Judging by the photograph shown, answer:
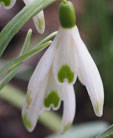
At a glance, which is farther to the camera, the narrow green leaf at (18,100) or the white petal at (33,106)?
the narrow green leaf at (18,100)

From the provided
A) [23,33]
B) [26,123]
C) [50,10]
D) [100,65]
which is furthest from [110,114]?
[26,123]

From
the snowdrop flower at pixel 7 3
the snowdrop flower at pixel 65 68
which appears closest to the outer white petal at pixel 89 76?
the snowdrop flower at pixel 65 68

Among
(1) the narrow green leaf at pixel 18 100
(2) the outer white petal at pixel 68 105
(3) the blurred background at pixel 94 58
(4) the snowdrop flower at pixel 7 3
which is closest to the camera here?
(4) the snowdrop flower at pixel 7 3

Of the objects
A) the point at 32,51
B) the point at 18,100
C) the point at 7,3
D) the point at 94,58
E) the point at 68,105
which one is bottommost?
the point at 68,105

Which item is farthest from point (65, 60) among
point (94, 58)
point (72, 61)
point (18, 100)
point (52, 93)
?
point (94, 58)

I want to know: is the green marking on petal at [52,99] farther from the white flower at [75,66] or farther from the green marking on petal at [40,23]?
the green marking on petal at [40,23]

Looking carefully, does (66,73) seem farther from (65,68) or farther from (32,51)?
(32,51)

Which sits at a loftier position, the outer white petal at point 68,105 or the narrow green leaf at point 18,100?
the narrow green leaf at point 18,100

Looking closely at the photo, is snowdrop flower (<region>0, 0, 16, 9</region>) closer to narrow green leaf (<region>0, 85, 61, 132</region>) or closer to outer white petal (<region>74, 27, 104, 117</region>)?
outer white petal (<region>74, 27, 104, 117</region>)
